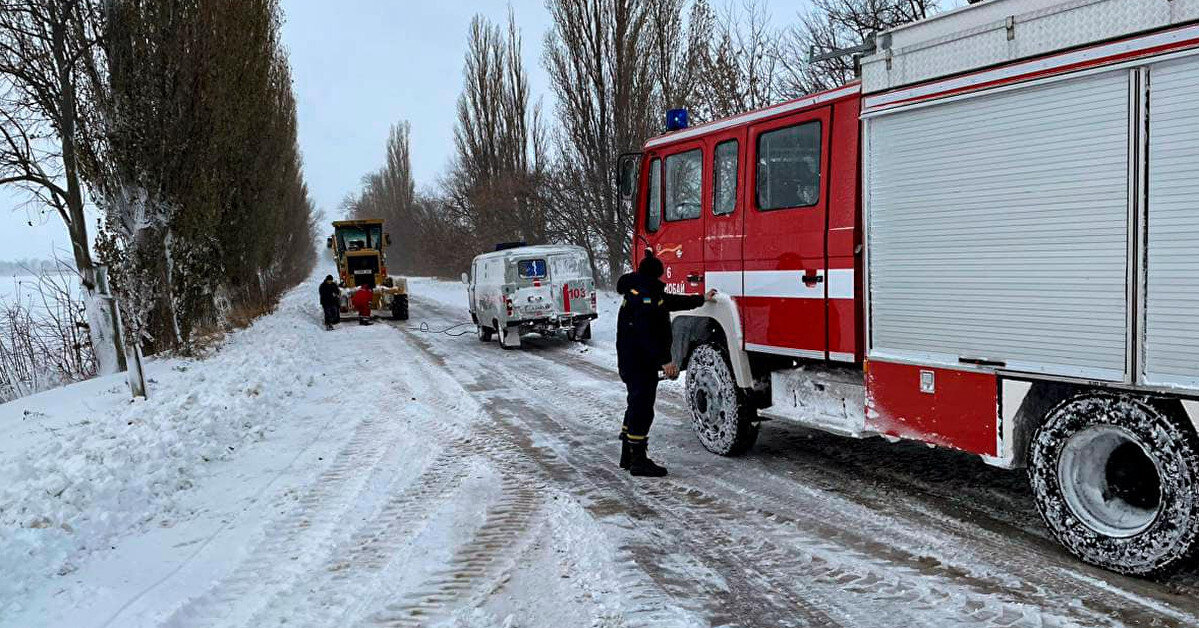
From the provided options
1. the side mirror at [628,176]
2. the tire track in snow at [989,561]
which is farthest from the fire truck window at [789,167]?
the tire track in snow at [989,561]

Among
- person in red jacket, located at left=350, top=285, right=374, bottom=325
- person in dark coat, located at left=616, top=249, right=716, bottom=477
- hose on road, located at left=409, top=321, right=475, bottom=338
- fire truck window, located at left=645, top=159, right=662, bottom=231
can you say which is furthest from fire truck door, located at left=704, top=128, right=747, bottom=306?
person in red jacket, located at left=350, top=285, right=374, bottom=325

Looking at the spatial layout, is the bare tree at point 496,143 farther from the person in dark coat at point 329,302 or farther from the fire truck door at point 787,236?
the fire truck door at point 787,236

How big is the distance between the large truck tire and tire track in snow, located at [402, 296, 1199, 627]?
0.17 meters

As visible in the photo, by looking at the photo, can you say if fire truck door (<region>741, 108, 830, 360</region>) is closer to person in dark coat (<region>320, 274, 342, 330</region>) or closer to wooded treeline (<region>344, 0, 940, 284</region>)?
wooded treeline (<region>344, 0, 940, 284</region>)

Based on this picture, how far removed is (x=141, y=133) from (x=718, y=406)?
1229cm

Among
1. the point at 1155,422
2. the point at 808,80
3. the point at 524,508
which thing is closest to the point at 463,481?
the point at 524,508

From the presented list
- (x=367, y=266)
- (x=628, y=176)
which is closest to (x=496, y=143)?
(x=367, y=266)

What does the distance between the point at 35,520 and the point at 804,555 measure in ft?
15.5

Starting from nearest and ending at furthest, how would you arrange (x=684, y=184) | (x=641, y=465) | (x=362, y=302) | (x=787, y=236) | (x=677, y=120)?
(x=787, y=236) < (x=641, y=465) < (x=684, y=184) < (x=677, y=120) < (x=362, y=302)

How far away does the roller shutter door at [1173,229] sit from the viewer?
341 centimetres

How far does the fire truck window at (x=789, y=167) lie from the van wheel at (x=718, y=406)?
1497 mm

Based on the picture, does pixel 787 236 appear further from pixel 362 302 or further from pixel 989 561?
pixel 362 302

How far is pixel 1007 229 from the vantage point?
13.8 feet

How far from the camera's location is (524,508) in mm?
5309
